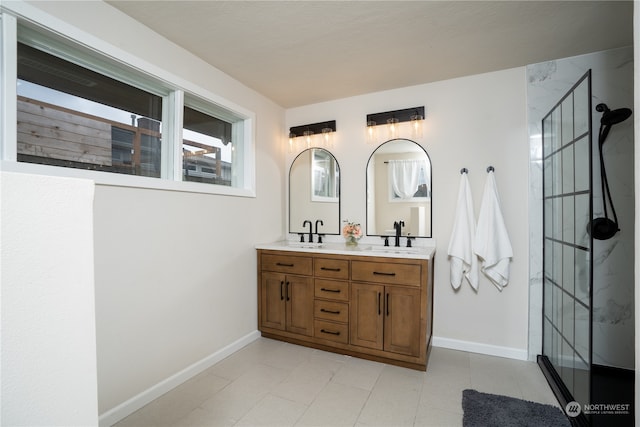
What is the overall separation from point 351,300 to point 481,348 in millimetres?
1276

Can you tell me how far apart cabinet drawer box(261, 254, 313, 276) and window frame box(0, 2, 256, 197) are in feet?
→ 2.21

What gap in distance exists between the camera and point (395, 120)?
10.0ft

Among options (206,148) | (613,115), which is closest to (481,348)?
(613,115)

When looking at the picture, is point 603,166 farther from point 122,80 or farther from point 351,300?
point 122,80

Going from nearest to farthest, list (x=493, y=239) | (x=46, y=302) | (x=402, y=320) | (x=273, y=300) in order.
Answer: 1. (x=46, y=302)
2. (x=402, y=320)
3. (x=493, y=239)
4. (x=273, y=300)

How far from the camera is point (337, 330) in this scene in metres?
2.72

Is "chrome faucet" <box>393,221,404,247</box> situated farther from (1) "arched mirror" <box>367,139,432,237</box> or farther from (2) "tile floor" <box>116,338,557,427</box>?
(2) "tile floor" <box>116,338,557,427</box>

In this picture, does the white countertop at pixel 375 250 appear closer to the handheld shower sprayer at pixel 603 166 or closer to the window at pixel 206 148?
the window at pixel 206 148

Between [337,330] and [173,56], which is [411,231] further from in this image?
[173,56]

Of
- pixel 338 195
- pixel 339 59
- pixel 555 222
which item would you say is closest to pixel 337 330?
pixel 338 195

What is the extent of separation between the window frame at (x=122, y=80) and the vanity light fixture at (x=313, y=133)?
0.62 meters

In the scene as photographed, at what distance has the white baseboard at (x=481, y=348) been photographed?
8.59ft

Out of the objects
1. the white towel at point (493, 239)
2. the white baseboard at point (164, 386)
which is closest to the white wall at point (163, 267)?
the white baseboard at point (164, 386)

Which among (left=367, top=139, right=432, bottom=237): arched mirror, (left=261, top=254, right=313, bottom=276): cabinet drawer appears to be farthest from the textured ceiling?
(left=261, top=254, right=313, bottom=276): cabinet drawer
